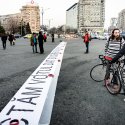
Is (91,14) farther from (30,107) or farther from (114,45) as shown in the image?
(30,107)

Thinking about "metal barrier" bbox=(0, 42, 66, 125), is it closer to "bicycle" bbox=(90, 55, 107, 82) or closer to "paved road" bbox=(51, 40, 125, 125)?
"paved road" bbox=(51, 40, 125, 125)

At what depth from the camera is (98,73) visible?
882 cm

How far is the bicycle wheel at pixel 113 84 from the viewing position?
6773 millimetres

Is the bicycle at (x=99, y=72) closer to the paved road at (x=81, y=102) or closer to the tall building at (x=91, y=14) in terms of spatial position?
the paved road at (x=81, y=102)

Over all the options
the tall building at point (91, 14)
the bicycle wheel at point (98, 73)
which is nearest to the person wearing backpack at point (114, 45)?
the bicycle wheel at point (98, 73)

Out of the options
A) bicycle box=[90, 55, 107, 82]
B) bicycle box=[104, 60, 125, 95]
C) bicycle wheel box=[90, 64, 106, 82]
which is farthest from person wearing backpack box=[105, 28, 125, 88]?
Result: bicycle wheel box=[90, 64, 106, 82]

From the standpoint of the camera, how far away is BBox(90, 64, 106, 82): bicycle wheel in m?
8.55

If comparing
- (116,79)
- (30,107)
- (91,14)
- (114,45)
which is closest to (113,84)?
(116,79)

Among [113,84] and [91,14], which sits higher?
[91,14]

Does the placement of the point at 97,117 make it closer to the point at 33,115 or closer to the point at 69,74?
the point at 33,115

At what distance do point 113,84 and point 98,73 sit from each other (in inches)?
69.1

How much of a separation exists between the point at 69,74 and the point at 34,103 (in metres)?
4.91

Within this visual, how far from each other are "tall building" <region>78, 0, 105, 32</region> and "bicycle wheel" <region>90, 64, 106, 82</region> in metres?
164

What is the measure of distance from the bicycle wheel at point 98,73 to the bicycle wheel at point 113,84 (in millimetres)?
1013
